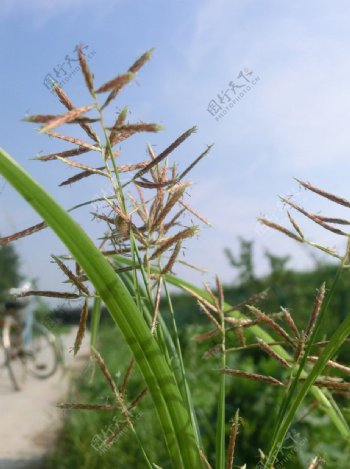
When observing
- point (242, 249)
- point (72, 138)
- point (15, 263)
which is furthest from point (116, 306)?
point (15, 263)

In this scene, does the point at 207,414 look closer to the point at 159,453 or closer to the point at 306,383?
the point at 159,453

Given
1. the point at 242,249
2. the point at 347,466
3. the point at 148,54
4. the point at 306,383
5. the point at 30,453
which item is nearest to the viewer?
the point at 148,54

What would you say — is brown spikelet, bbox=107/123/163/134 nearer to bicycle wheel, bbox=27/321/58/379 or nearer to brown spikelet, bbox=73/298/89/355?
brown spikelet, bbox=73/298/89/355

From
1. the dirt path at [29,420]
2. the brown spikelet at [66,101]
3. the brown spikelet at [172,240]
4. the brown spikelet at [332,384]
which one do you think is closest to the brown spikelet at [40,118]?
the brown spikelet at [66,101]

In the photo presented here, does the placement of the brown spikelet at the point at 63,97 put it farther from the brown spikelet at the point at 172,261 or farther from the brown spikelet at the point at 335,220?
the brown spikelet at the point at 335,220

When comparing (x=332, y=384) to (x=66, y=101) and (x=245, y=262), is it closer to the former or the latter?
(x=66, y=101)

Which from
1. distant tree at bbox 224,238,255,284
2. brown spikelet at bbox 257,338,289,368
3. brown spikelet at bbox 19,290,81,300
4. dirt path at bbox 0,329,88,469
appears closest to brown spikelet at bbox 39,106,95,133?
brown spikelet at bbox 19,290,81,300

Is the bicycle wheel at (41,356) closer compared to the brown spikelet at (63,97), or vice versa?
the brown spikelet at (63,97)
